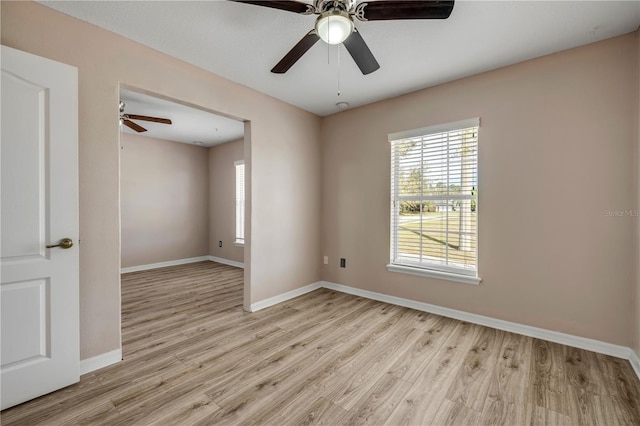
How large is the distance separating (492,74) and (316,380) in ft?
10.9

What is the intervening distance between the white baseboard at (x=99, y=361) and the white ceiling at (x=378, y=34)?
260cm

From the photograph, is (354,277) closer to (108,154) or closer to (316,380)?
(316,380)

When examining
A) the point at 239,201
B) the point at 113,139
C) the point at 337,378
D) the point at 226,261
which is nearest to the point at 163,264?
the point at 226,261

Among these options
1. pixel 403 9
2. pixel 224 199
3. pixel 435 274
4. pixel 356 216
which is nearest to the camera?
pixel 403 9

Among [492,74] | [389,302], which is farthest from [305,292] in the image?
[492,74]

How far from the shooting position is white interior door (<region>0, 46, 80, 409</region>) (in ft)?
5.71

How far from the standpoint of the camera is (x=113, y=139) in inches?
89.4

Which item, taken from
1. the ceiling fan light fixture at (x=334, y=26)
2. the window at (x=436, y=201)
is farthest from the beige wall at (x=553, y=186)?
the ceiling fan light fixture at (x=334, y=26)

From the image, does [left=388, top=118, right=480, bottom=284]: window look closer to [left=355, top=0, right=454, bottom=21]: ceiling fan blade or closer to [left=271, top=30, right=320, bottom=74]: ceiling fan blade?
[left=355, top=0, right=454, bottom=21]: ceiling fan blade

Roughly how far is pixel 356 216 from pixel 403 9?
106 inches

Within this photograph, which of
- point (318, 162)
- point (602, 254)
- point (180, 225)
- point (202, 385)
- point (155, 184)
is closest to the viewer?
point (202, 385)

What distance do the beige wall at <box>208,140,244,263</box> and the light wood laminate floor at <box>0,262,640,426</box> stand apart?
117 inches

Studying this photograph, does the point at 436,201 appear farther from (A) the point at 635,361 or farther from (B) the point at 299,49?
(B) the point at 299,49

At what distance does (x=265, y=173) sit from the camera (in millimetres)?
3551
